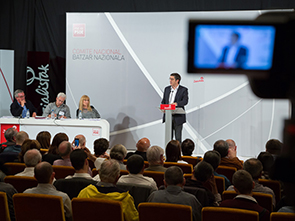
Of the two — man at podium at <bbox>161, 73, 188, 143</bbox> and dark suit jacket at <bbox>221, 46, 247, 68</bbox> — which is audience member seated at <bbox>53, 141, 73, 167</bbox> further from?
dark suit jacket at <bbox>221, 46, 247, 68</bbox>

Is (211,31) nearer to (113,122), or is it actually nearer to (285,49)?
(285,49)

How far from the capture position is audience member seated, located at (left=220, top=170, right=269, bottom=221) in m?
2.17

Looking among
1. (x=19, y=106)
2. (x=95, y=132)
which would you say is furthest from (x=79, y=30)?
(x=95, y=132)

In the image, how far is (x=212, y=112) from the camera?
7.09 m

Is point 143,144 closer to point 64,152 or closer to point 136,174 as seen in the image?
point 64,152

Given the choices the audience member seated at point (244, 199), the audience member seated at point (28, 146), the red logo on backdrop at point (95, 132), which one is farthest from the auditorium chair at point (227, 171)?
the red logo on backdrop at point (95, 132)

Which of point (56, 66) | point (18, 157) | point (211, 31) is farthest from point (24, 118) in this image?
point (211, 31)

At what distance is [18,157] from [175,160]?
169 centimetres

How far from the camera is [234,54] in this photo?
477mm

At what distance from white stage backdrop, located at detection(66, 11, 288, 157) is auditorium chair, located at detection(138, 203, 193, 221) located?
5.09 metres

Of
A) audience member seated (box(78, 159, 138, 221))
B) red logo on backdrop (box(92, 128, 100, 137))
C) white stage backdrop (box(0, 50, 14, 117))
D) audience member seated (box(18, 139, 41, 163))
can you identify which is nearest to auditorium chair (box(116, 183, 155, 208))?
audience member seated (box(78, 159, 138, 221))

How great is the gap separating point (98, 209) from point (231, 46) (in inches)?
72.8

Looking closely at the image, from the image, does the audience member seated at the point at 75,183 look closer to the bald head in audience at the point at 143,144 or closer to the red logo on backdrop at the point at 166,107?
the bald head in audience at the point at 143,144

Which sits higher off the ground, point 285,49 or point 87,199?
point 285,49
